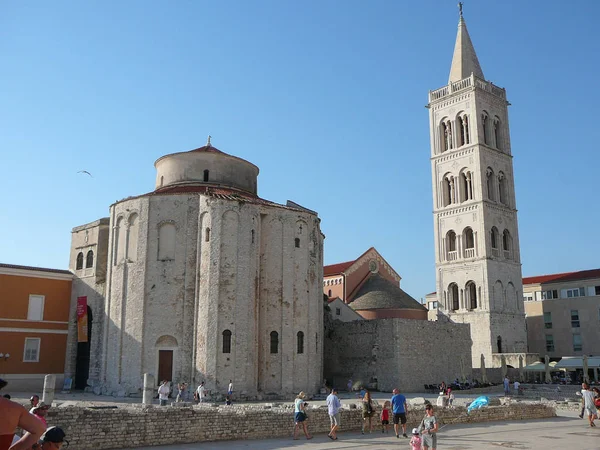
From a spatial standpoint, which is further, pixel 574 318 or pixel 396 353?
pixel 574 318

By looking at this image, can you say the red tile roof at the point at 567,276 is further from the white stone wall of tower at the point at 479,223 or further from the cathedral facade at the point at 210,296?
the cathedral facade at the point at 210,296

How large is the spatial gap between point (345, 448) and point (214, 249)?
668 inches

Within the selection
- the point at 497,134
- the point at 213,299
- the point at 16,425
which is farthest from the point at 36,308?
the point at 497,134

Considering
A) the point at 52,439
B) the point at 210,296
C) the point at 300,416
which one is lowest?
the point at 300,416

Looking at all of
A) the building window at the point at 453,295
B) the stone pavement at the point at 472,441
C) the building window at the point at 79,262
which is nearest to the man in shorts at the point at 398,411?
the stone pavement at the point at 472,441

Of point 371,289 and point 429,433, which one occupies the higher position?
point 371,289

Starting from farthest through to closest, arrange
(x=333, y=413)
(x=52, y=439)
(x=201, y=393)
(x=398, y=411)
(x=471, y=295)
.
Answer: (x=471, y=295) < (x=201, y=393) < (x=398, y=411) < (x=333, y=413) < (x=52, y=439)

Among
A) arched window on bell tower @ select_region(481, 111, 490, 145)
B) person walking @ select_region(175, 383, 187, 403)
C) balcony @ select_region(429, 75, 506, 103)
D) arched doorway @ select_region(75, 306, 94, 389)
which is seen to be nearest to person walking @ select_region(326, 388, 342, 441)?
person walking @ select_region(175, 383, 187, 403)

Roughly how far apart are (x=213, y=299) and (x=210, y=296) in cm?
23

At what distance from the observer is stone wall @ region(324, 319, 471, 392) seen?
35.2m

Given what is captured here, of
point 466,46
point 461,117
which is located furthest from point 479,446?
point 466,46

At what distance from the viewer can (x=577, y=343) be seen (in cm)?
5391

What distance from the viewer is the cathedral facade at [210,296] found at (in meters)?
28.9

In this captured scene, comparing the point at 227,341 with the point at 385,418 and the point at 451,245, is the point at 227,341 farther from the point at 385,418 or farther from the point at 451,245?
the point at 451,245
